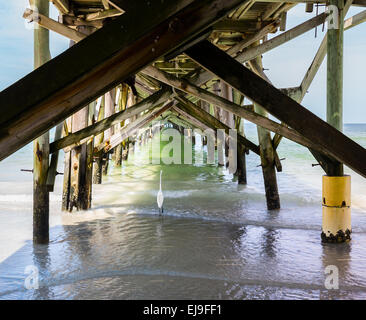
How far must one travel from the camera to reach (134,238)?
379 cm

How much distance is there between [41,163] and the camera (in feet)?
11.5

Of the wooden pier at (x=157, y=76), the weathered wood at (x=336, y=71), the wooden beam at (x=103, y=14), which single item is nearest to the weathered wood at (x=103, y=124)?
the wooden pier at (x=157, y=76)

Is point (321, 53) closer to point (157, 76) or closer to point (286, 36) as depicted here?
point (286, 36)

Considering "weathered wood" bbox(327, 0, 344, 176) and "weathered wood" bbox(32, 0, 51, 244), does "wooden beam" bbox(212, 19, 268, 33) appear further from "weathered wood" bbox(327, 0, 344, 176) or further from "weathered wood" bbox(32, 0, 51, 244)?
"weathered wood" bbox(32, 0, 51, 244)

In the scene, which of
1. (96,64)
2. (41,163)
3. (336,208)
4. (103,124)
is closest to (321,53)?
(336,208)

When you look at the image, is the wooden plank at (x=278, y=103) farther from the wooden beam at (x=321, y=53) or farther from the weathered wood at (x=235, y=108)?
the wooden beam at (x=321, y=53)

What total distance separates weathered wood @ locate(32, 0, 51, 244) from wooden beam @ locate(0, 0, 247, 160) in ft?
6.57

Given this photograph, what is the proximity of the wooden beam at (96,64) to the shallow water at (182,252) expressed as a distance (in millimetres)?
1338

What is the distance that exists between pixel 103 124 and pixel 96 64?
2.64 meters

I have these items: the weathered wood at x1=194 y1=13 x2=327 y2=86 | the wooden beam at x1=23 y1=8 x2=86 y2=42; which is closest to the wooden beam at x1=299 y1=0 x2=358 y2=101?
the weathered wood at x1=194 y1=13 x2=327 y2=86

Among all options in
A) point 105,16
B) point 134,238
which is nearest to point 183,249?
point 134,238

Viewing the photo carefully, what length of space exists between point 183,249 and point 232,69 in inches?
71.4
